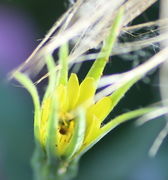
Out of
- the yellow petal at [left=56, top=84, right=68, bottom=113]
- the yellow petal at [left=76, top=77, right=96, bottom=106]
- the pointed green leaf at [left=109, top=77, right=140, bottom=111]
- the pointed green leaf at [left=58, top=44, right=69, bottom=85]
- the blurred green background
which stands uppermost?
the pointed green leaf at [left=58, top=44, right=69, bottom=85]

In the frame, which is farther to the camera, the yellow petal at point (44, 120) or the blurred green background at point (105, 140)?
the blurred green background at point (105, 140)

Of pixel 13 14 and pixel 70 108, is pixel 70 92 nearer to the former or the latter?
pixel 70 108

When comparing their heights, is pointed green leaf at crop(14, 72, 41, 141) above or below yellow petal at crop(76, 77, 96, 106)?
above

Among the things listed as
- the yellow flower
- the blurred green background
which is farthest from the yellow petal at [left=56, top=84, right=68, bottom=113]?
the blurred green background

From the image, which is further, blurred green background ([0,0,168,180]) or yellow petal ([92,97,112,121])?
blurred green background ([0,0,168,180])

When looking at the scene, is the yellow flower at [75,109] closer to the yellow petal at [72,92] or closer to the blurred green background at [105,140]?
the yellow petal at [72,92]

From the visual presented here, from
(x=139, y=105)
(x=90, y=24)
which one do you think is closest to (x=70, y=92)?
(x=90, y=24)

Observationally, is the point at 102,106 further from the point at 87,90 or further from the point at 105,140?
the point at 105,140

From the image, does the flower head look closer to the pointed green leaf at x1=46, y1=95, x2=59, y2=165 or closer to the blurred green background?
the pointed green leaf at x1=46, y1=95, x2=59, y2=165

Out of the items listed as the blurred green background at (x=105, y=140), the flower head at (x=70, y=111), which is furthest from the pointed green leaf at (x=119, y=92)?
the blurred green background at (x=105, y=140)
